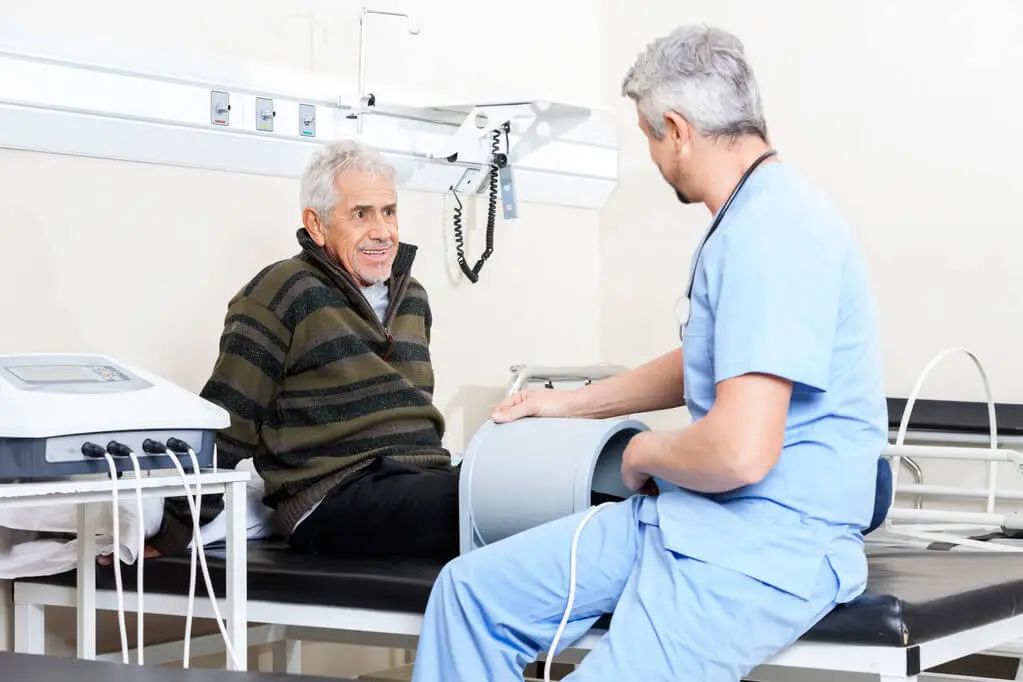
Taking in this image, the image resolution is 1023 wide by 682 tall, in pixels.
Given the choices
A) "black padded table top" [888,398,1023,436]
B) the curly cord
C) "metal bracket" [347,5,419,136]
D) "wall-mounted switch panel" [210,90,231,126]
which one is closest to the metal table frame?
"wall-mounted switch panel" [210,90,231,126]

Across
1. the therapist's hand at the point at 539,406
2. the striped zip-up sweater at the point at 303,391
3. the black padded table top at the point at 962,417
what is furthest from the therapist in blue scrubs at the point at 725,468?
the black padded table top at the point at 962,417

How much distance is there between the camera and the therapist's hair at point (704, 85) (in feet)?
6.27

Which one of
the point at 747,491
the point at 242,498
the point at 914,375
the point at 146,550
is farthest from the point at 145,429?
the point at 914,375

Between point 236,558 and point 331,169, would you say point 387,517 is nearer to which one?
point 236,558

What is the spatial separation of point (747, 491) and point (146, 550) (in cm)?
135

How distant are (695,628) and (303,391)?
4.01 ft

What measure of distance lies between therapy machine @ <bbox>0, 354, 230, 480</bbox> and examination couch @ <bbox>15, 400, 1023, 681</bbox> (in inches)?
12.8

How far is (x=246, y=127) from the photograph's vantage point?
329 centimetres

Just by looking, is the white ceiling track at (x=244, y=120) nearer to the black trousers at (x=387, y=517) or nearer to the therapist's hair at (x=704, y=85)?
the black trousers at (x=387, y=517)

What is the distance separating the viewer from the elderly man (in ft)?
8.73

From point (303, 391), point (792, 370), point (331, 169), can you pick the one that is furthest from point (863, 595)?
point (331, 169)

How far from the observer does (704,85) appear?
1.91 meters

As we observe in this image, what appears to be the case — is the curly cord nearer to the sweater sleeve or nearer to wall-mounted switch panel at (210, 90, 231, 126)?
wall-mounted switch panel at (210, 90, 231, 126)

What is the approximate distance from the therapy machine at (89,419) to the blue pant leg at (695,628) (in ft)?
2.57
